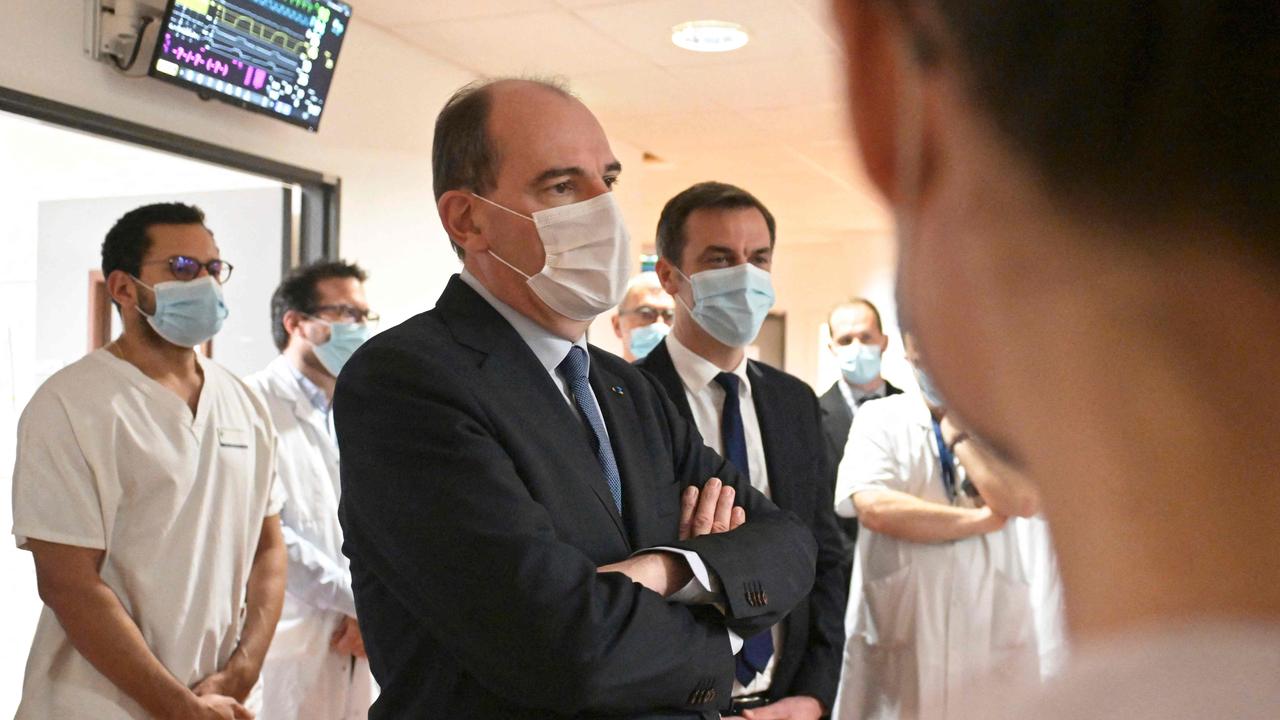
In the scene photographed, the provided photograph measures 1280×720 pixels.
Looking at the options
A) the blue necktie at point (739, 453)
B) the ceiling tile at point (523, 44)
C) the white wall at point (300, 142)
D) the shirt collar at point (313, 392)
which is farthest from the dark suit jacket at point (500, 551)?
the ceiling tile at point (523, 44)

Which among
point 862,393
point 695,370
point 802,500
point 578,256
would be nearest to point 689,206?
point 695,370

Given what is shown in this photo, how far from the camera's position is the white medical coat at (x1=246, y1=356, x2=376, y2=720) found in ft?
10.3

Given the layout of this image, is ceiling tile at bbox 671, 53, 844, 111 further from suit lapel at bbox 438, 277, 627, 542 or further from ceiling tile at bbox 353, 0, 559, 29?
suit lapel at bbox 438, 277, 627, 542

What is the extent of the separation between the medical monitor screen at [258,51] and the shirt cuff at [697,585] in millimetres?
2743

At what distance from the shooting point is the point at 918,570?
10.1ft

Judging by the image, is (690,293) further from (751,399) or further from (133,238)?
(133,238)

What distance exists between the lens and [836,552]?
263 cm

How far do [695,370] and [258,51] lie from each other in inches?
86.2

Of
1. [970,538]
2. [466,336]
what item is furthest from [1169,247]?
[970,538]

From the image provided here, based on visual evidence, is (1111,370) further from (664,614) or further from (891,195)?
(664,614)

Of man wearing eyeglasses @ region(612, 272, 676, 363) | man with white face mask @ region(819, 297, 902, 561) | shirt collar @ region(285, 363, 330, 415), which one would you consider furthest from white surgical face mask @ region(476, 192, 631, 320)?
man with white face mask @ region(819, 297, 902, 561)

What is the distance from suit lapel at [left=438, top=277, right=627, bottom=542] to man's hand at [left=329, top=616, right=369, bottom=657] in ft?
6.24

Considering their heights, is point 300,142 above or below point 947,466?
above

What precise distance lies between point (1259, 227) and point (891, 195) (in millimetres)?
101
